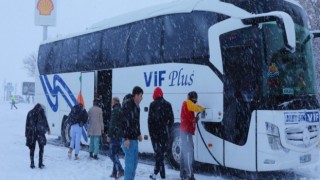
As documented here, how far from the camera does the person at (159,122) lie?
9.45 meters

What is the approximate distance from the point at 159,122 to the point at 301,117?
10.3ft

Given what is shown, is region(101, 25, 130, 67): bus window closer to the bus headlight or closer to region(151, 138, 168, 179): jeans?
region(151, 138, 168, 179): jeans

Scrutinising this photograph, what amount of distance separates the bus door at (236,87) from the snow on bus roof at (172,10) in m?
0.29

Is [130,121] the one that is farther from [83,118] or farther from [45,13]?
[45,13]

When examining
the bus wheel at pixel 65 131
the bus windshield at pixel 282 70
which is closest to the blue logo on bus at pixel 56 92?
the bus wheel at pixel 65 131

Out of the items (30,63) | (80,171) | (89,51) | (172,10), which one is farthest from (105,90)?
(30,63)

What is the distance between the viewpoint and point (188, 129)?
9406 millimetres

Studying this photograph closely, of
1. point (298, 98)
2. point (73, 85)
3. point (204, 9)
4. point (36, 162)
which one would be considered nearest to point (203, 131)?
point (298, 98)

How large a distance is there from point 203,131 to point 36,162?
206 inches

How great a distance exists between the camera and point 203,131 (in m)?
10.1

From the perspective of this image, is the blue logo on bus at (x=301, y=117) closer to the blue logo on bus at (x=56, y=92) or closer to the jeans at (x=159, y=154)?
the jeans at (x=159, y=154)

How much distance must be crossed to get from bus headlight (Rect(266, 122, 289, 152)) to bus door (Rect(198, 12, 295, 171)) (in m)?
0.30

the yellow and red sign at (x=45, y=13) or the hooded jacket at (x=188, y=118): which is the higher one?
the yellow and red sign at (x=45, y=13)

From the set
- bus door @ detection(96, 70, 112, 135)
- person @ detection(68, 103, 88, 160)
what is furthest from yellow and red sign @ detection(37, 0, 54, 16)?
person @ detection(68, 103, 88, 160)
